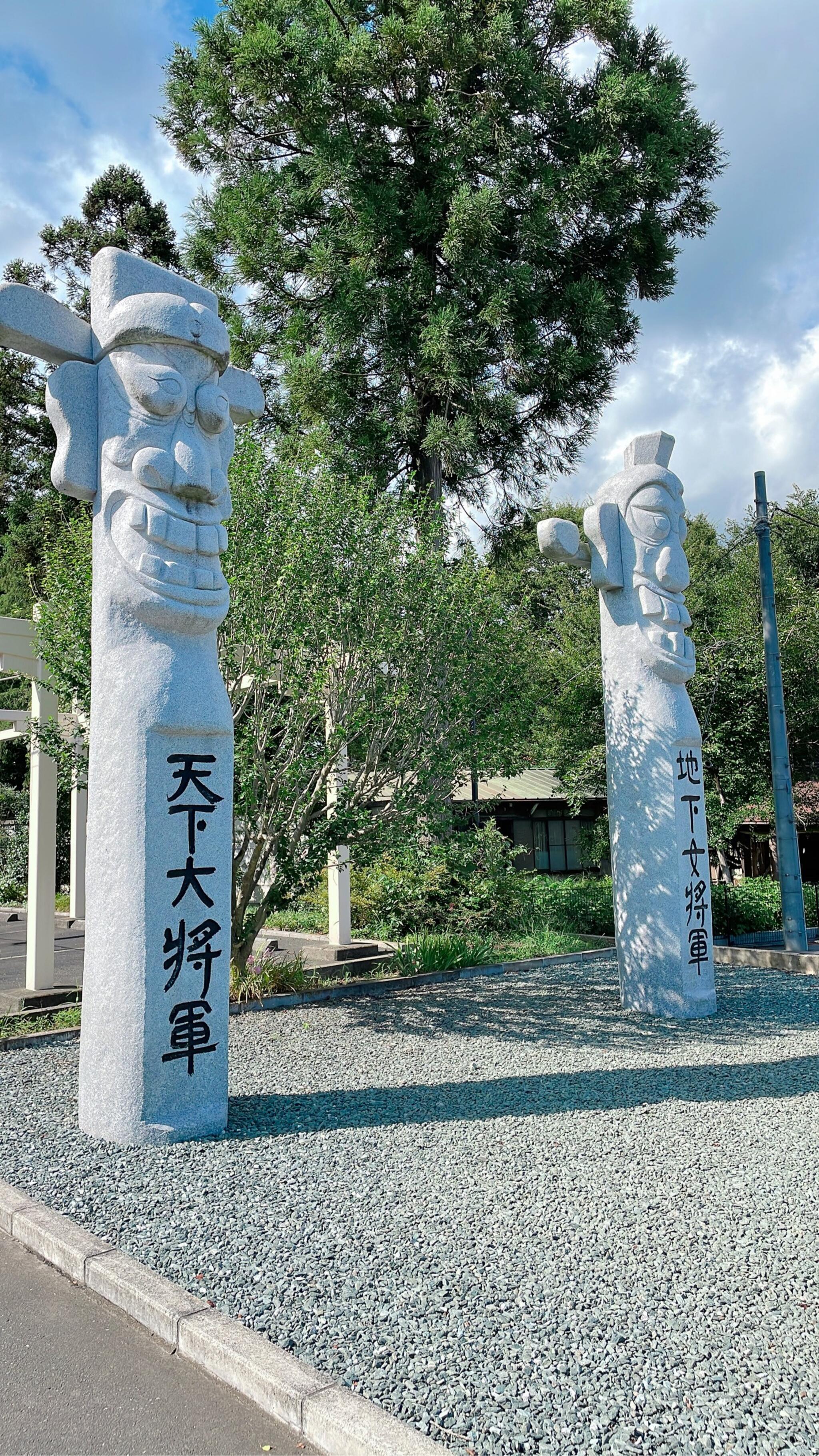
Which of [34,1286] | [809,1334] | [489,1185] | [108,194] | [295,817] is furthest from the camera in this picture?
[108,194]

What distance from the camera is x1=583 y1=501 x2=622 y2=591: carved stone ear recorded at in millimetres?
8562

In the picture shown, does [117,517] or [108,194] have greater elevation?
[108,194]

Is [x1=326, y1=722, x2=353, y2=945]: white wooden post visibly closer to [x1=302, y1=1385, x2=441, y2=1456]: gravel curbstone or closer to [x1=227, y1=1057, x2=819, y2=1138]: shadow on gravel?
[x1=227, y1=1057, x2=819, y2=1138]: shadow on gravel

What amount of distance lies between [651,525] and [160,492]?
16.0 ft

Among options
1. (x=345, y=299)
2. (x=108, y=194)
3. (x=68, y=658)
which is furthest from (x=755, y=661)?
(x=108, y=194)

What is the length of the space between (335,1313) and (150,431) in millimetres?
4300

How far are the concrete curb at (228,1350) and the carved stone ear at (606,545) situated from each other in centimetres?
657

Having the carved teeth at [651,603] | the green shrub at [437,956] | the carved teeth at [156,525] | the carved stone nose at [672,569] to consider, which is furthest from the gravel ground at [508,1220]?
the carved stone nose at [672,569]

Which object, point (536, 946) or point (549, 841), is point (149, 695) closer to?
point (536, 946)

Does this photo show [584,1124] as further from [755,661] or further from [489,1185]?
[755,661]

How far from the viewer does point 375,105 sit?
14.9 meters

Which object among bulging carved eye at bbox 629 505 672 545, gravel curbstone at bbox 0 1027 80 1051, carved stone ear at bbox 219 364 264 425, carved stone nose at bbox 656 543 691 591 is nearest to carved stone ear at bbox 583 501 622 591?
bulging carved eye at bbox 629 505 672 545

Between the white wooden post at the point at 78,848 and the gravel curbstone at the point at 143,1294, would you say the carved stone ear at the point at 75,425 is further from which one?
the white wooden post at the point at 78,848

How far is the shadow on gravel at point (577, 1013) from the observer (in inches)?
298
